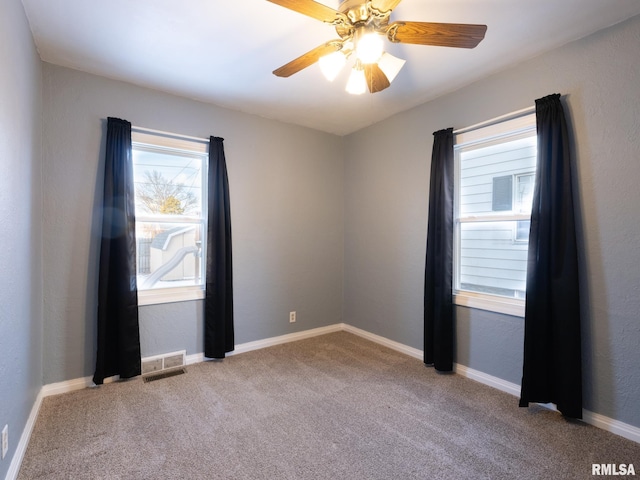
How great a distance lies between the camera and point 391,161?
11.5 feet

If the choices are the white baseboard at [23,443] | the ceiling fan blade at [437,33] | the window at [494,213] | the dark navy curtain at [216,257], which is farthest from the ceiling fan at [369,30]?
the white baseboard at [23,443]

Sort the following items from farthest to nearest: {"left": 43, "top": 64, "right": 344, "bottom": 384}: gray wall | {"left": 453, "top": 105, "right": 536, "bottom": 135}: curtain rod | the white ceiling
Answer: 1. {"left": 43, "top": 64, "right": 344, "bottom": 384}: gray wall
2. {"left": 453, "top": 105, "right": 536, "bottom": 135}: curtain rod
3. the white ceiling

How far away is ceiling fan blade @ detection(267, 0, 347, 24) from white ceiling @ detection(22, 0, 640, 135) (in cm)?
36

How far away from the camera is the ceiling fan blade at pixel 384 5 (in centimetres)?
145

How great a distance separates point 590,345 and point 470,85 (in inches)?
85.9

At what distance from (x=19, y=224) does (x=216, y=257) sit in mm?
A: 1487

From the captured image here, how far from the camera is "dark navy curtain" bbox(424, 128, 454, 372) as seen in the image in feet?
9.33

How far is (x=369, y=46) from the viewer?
1.54m

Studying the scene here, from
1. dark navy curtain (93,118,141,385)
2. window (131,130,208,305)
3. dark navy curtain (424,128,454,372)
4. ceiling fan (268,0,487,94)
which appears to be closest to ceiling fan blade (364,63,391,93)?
ceiling fan (268,0,487,94)

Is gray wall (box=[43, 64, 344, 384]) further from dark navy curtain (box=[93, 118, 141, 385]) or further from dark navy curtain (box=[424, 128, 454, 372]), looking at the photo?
dark navy curtain (box=[424, 128, 454, 372])

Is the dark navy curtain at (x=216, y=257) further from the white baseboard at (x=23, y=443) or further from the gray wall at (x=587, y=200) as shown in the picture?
the gray wall at (x=587, y=200)

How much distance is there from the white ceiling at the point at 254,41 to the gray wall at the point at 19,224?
1.02 ft

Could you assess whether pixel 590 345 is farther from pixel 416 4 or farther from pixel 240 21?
pixel 240 21

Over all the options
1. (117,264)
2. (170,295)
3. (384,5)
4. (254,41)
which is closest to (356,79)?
(384,5)
